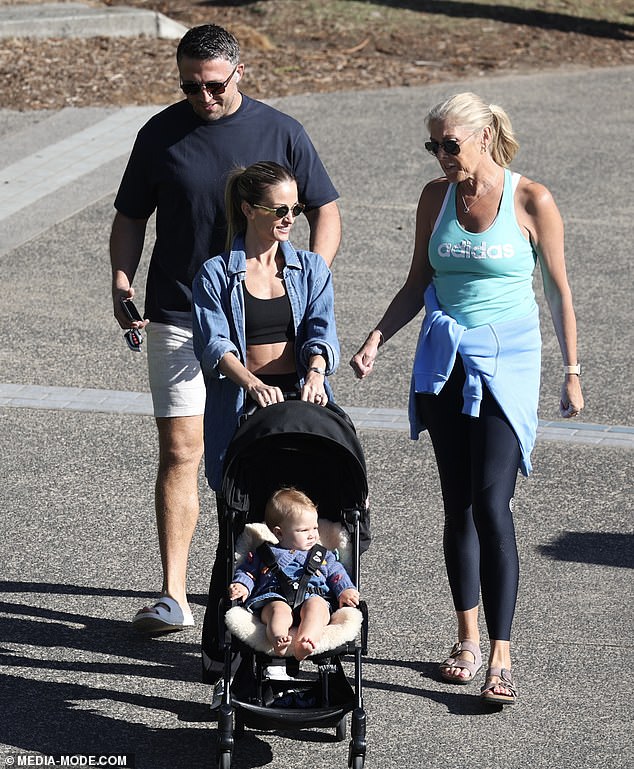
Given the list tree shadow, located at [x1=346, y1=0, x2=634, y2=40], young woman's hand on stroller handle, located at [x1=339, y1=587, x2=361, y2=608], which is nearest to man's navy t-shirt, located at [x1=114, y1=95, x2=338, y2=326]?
young woman's hand on stroller handle, located at [x1=339, y1=587, x2=361, y2=608]

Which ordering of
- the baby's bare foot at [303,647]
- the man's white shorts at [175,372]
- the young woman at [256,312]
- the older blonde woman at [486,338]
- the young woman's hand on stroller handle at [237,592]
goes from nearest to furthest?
the baby's bare foot at [303,647] < the young woman's hand on stroller handle at [237,592] < the young woman at [256,312] < the older blonde woman at [486,338] < the man's white shorts at [175,372]

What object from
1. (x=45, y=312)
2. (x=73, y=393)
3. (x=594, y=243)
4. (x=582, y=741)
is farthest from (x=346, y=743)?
(x=594, y=243)

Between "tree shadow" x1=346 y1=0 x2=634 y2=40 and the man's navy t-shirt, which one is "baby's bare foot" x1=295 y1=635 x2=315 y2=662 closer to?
the man's navy t-shirt

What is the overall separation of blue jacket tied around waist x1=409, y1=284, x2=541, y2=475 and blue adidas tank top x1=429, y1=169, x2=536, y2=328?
0.05 meters

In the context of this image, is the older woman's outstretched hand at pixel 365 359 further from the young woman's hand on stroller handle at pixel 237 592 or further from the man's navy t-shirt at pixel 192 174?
the young woman's hand on stroller handle at pixel 237 592

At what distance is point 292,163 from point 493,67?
12167 mm

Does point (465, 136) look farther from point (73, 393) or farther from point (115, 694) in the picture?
point (73, 393)

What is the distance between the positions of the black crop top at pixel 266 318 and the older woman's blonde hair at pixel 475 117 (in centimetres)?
85

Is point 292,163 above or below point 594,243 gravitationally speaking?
above

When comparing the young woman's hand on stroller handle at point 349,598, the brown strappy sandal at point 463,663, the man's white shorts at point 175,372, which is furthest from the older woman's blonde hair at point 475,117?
the brown strappy sandal at point 463,663

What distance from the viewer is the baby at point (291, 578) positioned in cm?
436

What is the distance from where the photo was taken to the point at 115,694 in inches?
198

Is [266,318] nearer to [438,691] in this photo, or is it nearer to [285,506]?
[285,506]

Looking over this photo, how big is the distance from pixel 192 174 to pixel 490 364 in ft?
4.61
